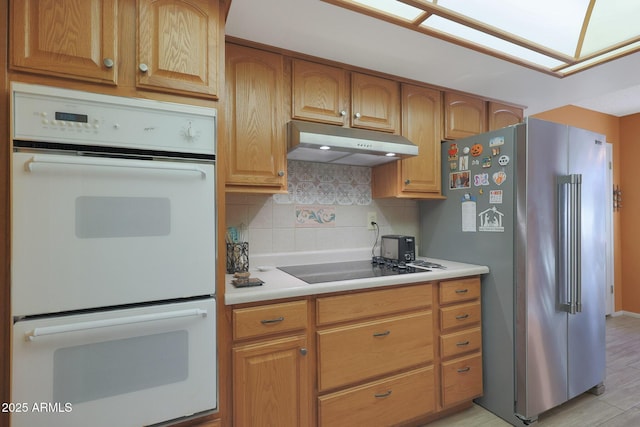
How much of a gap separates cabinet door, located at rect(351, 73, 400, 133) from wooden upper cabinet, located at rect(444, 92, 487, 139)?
50 centimetres

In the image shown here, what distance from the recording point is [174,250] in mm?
1223

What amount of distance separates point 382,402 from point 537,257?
1270 millimetres

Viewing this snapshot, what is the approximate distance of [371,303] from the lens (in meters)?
1.67

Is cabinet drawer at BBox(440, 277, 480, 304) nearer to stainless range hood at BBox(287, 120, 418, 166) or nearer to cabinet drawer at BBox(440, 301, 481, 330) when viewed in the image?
cabinet drawer at BBox(440, 301, 481, 330)

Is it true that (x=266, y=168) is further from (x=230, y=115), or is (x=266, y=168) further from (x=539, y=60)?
(x=539, y=60)

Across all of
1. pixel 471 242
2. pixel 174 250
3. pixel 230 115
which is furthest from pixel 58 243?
pixel 471 242

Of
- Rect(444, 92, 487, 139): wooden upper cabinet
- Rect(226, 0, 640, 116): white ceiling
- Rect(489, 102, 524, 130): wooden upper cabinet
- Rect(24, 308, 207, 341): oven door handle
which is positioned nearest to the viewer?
Rect(24, 308, 207, 341): oven door handle

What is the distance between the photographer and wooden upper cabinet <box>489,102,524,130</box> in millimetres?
2619

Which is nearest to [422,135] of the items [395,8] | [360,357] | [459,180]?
[459,180]

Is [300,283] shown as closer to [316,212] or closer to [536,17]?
[316,212]

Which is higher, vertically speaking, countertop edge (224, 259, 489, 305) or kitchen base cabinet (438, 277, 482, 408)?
countertop edge (224, 259, 489, 305)

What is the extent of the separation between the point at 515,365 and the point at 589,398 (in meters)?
0.84

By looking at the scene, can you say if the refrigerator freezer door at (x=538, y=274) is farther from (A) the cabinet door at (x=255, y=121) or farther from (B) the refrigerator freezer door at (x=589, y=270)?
(A) the cabinet door at (x=255, y=121)

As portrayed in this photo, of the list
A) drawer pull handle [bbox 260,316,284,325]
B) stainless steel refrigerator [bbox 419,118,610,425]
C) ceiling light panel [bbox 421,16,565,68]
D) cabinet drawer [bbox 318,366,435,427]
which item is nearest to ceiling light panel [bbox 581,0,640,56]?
ceiling light panel [bbox 421,16,565,68]
